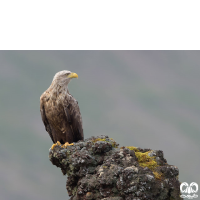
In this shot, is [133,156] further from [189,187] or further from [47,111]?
[47,111]

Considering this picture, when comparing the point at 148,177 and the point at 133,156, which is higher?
the point at 133,156

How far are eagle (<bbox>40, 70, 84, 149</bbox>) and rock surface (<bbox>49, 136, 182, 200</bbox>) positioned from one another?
1.75 m

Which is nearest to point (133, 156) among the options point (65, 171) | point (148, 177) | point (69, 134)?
point (148, 177)

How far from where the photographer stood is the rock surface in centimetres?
724

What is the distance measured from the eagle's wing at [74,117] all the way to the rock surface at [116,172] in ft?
5.74

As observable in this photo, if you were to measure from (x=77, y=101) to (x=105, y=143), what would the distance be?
295 centimetres

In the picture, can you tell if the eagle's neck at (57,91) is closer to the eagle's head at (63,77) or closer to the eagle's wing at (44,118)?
the eagle's head at (63,77)

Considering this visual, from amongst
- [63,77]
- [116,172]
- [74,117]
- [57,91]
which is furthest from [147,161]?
[63,77]

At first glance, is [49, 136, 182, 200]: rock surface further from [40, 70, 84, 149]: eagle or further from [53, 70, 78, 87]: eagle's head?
[53, 70, 78, 87]: eagle's head

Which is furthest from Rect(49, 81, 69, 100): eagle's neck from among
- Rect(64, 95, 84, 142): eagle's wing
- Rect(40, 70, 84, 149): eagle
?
Rect(64, 95, 84, 142): eagle's wing

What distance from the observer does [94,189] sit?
7582 millimetres

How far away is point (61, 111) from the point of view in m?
10.4

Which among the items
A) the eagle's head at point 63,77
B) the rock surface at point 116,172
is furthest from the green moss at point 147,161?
the eagle's head at point 63,77

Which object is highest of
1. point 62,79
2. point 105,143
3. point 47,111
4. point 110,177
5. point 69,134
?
point 62,79
